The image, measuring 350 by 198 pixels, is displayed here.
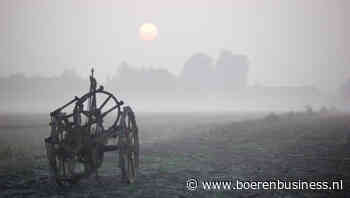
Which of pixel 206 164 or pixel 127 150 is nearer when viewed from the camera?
pixel 127 150

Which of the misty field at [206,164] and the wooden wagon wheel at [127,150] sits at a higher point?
the wooden wagon wheel at [127,150]

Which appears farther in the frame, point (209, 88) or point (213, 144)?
point (209, 88)

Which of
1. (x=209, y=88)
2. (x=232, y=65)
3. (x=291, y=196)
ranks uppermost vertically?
(x=232, y=65)

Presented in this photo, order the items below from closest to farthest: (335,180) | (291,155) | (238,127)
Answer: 1. (335,180)
2. (291,155)
3. (238,127)

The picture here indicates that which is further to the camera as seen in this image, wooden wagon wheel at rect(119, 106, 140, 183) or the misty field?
wooden wagon wheel at rect(119, 106, 140, 183)

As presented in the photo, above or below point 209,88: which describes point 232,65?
above

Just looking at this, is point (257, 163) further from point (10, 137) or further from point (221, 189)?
point (10, 137)

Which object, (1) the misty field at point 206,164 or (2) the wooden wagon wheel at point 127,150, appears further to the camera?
(2) the wooden wagon wheel at point 127,150

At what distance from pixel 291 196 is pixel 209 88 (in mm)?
115279

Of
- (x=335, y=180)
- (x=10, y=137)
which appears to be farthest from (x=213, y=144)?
(x=10, y=137)

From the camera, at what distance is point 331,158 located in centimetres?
1525

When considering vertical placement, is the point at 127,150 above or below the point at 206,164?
above

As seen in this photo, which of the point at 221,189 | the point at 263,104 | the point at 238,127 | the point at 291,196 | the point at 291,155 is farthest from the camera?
the point at 263,104

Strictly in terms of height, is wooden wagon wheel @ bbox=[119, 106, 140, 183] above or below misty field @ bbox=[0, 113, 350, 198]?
above
